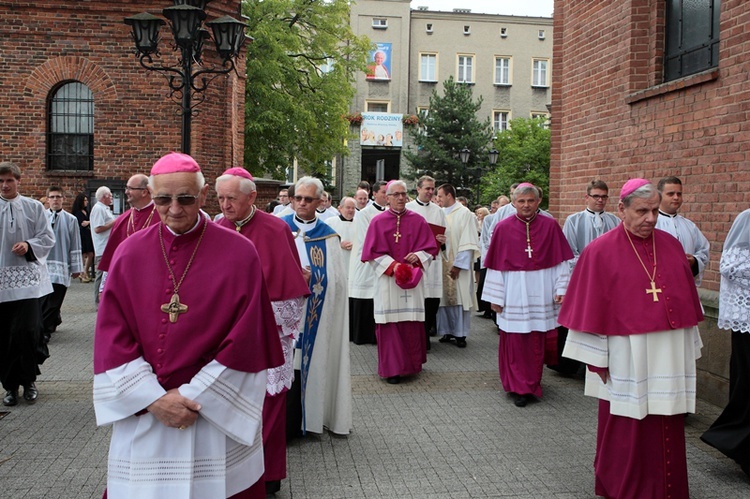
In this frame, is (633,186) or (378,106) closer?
(633,186)

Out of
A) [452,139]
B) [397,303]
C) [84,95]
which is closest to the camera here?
[397,303]

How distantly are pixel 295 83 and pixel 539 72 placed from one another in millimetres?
28622

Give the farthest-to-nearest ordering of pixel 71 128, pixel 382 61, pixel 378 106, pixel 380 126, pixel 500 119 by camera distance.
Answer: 1. pixel 500 119
2. pixel 378 106
3. pixel 382 61
4. pixel 380 126
5. pixel 71 128

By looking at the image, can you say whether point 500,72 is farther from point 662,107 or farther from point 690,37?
point 662,107

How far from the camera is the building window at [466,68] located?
55094mm

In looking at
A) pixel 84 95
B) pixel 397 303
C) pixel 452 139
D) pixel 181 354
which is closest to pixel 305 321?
pixel 397 303

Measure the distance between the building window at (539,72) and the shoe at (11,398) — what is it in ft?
172

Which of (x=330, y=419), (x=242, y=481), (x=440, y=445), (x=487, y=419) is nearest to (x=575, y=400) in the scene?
(x=487, y=419)

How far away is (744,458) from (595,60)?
631 centimetres

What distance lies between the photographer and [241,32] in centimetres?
1155

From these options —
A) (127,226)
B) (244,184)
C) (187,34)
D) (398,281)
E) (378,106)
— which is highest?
(378,106)

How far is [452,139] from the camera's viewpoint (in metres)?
47.9

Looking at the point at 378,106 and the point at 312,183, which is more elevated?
the point at 378,106

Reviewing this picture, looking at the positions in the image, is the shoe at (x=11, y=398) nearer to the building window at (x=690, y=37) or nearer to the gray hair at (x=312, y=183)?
the gray hair at (x=312, y=183)
